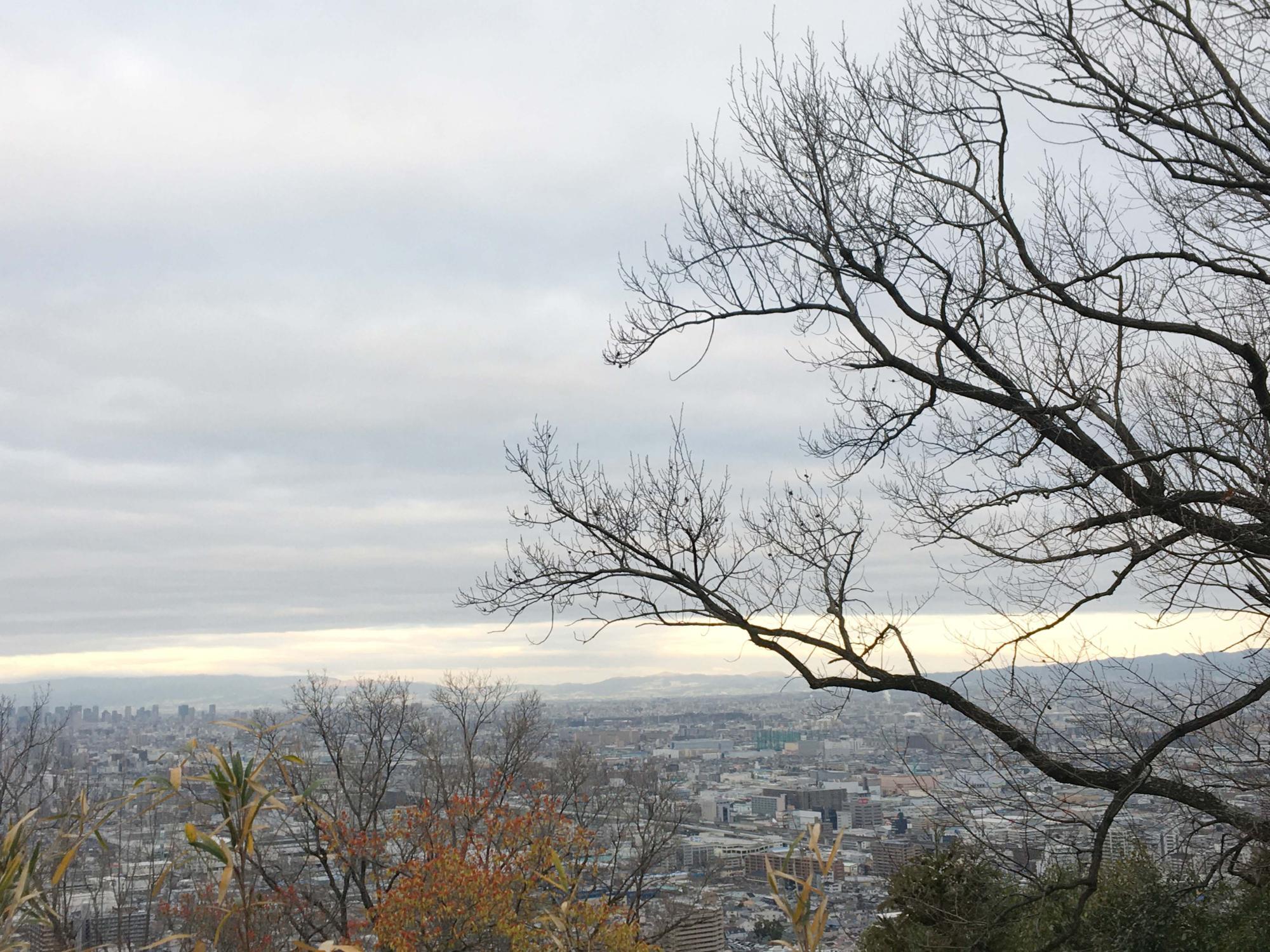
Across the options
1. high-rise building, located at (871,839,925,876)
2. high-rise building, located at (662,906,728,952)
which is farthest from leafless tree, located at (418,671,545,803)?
high-rise building, located at (871,839,925,876)

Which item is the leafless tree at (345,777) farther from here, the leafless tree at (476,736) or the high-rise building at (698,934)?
the high-rise building at (698,934)

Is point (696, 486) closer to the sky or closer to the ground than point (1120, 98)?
closer to the ground

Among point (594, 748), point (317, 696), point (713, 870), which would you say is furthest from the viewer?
point (594, 748)

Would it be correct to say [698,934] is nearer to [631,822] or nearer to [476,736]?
[631,822]

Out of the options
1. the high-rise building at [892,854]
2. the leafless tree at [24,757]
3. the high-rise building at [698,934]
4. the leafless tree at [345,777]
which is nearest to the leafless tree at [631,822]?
the high-rise building at [698,934]

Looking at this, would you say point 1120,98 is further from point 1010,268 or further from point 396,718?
point 396,718

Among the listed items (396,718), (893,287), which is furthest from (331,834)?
(893,287)

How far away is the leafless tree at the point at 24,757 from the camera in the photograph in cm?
1590

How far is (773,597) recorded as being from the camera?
23.0ft

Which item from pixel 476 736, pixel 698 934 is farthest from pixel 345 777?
pixel 698 934

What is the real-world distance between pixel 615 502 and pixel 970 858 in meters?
3.39

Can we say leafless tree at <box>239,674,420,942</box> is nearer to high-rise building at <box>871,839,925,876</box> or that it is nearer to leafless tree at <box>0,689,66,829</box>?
leafless tree at <box>0,689,66,829</box>

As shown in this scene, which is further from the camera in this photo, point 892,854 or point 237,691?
point 237,691

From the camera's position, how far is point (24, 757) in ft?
54.0
